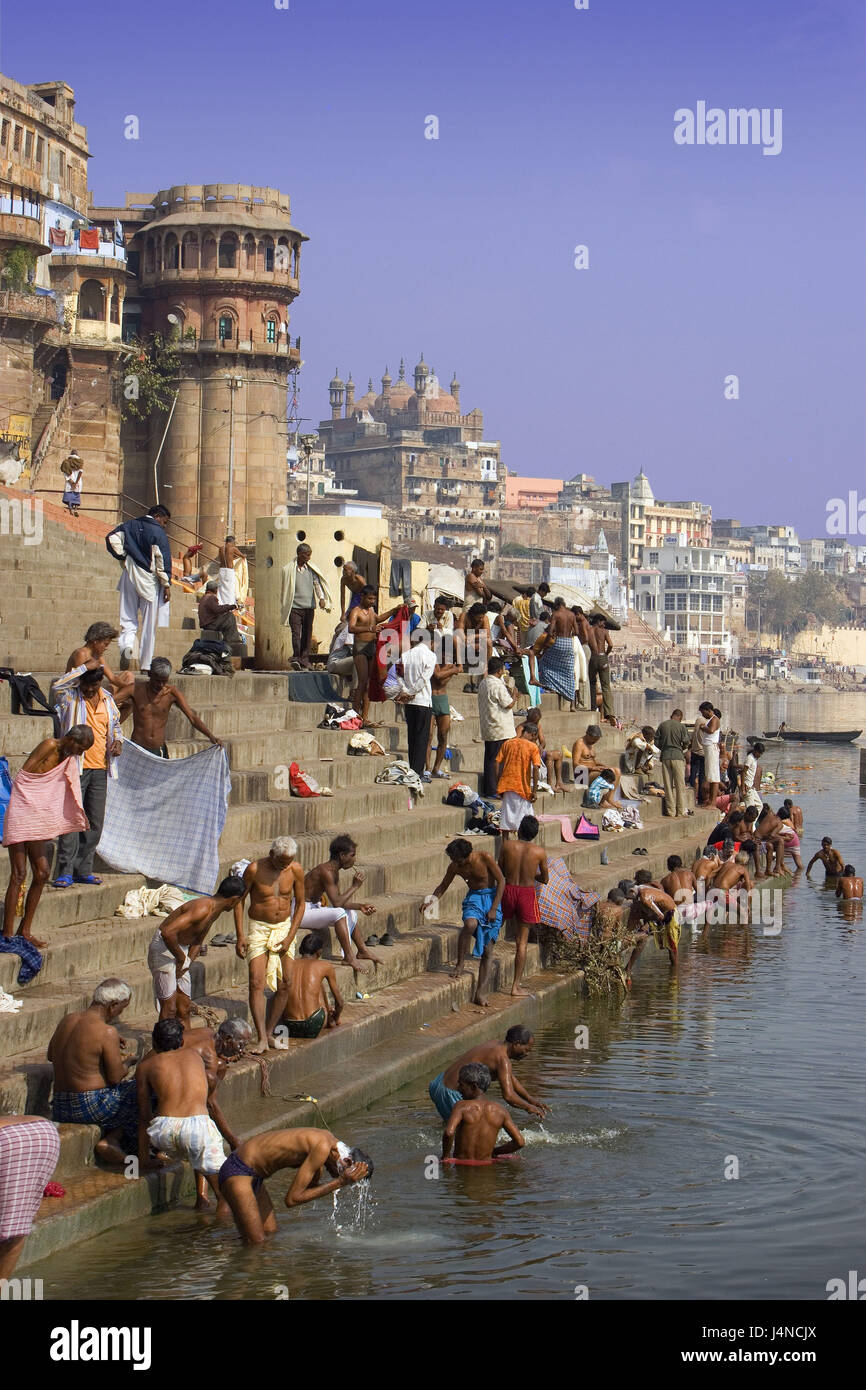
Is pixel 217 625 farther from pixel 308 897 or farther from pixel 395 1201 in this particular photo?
pixel 395 1201

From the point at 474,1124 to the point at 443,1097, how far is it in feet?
1.36

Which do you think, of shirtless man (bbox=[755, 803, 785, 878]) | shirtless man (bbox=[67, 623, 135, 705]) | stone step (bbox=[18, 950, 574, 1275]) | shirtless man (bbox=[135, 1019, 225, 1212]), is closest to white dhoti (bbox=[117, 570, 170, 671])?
shirtless man (bbox=[67, 623, 135, 705])

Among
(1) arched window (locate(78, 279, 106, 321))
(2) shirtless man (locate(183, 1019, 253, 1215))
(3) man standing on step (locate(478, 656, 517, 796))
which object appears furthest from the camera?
(1) arched window (locate(78, 279, 106, 321))

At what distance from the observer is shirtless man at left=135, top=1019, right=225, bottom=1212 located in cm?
735

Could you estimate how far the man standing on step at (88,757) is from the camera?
9.41 m

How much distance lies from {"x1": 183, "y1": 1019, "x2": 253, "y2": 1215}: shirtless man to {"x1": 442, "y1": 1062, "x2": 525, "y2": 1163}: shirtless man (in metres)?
1.12

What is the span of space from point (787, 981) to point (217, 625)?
654 centimetres

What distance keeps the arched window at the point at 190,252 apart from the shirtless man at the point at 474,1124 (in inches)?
1476

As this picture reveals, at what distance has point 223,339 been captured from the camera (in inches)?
1679

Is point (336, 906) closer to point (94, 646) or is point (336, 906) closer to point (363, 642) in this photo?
point (94, 646)

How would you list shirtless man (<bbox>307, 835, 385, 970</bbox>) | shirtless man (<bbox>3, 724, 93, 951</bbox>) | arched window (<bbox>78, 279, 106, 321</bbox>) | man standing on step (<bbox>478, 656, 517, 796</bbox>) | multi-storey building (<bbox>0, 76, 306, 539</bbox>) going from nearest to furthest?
shirtless man (<bbox>3, 724, 93, 951</bbox>)
shirtless man (<bbox>307, 835, 385, 970</bbox>)
man standing on step (<bbox>478, 656, 517, 796</bbox>)
multi-storey building (<bbox>0, 76, 306, 539</bbox>)
arched window (<bbox>78, 279, 106, 321</bbox>)

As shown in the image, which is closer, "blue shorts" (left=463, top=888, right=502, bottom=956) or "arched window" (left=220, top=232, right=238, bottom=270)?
"blue shorts" (left=463, top=888, right=502, bottom=956)

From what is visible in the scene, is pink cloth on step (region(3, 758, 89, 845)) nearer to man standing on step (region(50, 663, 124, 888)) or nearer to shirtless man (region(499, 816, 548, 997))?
Result: man standing on step (region(50, 663, 124, 888))

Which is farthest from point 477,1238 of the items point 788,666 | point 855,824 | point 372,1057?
point 788,666
